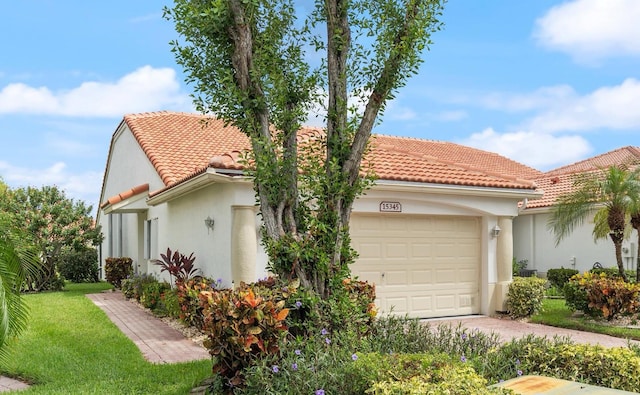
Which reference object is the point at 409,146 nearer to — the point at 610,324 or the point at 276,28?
the point at 610,324

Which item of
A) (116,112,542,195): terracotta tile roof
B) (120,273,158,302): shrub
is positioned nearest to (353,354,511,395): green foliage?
(116,112,542,195): terracotta tile roof

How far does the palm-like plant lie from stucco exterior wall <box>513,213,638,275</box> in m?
18.8

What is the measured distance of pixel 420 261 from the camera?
1438cm

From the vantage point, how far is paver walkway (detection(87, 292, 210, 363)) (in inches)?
396

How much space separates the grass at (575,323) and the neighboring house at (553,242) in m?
7.22

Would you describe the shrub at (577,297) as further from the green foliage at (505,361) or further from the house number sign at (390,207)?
the green foliage at (505,361)

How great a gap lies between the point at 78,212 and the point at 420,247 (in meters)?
14.6

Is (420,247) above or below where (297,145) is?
below

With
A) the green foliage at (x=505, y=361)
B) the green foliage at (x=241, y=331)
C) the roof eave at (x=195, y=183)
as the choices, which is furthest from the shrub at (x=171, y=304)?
the green foliage at (x=505, y=361)

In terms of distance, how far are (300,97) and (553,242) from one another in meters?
19.0

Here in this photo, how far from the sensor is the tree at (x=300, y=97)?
25.3ft

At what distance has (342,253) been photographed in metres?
7.98

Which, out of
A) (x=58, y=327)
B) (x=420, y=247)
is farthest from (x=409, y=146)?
(x=58, y=327)

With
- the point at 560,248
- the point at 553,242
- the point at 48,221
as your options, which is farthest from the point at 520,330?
the point at 48,221
